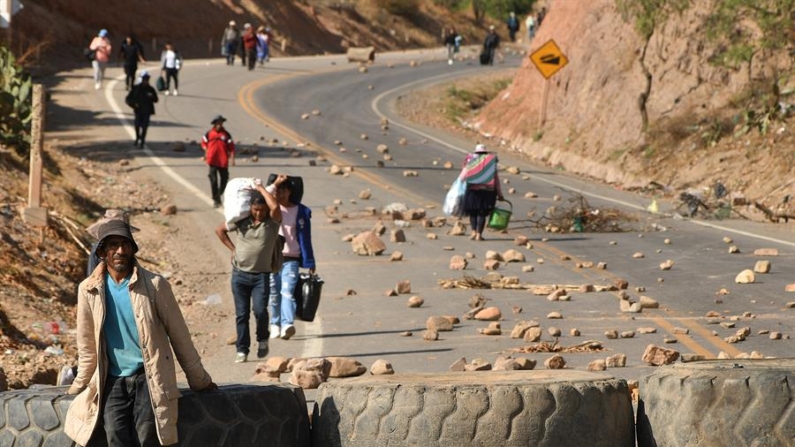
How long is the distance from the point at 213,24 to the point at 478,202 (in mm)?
43419

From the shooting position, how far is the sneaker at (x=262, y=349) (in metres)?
12.7

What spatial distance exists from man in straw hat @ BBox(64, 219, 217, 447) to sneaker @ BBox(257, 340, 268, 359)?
216 inches

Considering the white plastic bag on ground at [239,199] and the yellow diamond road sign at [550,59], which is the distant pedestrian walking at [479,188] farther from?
the yellow diamond road sign at [550,59]

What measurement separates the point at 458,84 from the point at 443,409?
45.9 m

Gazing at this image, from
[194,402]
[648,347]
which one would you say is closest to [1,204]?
[648,347]

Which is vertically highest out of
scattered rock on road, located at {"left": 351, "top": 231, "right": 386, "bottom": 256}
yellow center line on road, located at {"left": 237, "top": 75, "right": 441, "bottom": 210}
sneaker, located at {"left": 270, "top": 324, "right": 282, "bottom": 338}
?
sneaker, located at {"left": 270, "top": 324, "right": 282, "bottom": 338}

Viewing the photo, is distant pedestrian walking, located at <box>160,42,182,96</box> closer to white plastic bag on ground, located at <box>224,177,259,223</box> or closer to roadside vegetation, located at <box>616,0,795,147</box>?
roadside vegetation, located at <box>616,0,795,147</box>

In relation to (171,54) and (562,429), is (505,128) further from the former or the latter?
(562,429)

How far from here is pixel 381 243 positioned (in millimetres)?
20141

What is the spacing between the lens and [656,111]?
114 feet

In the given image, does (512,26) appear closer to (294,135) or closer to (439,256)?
(294,135)

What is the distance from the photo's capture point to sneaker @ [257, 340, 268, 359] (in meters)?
12.7

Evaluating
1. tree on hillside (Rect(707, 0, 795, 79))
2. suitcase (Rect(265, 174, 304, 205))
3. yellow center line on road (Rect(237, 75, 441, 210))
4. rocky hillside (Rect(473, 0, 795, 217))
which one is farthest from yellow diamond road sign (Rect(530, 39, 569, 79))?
suitcase (Rect(265, 174, 304, 205))

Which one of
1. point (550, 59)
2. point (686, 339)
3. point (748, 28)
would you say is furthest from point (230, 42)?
point (686, 339)
